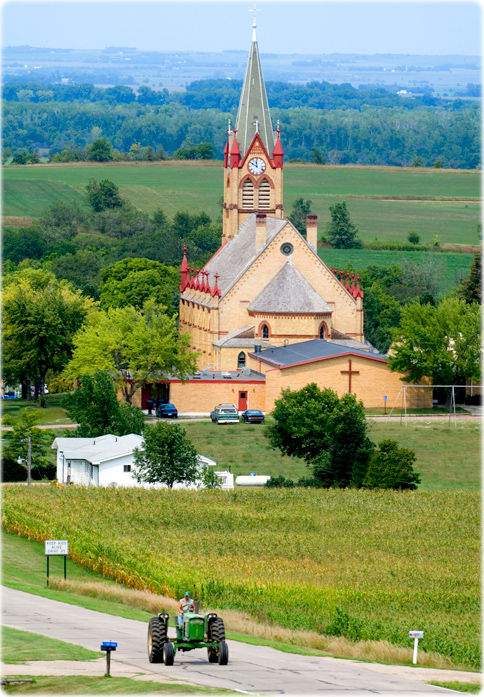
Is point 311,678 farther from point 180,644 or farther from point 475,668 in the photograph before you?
point 475,668

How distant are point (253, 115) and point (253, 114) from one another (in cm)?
9

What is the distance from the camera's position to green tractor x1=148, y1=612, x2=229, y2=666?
27672 mm

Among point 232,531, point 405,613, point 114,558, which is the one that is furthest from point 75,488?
point 405,613

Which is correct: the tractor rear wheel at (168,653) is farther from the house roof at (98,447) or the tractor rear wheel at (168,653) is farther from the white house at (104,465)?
the house roof at (98,447)

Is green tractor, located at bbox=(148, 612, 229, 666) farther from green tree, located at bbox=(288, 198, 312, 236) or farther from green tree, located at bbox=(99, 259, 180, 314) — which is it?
green tree, located at bbox=(288, 198, 312, 236)

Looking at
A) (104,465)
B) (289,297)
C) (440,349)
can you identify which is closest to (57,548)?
(104,465)

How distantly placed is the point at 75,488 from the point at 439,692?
114ft

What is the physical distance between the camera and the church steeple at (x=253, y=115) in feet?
348

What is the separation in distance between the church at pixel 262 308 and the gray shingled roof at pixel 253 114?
0.07 m

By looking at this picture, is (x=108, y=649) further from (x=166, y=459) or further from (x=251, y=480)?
(x=251, y=480)

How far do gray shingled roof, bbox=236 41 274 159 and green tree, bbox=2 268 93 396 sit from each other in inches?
876

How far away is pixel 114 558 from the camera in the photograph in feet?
140

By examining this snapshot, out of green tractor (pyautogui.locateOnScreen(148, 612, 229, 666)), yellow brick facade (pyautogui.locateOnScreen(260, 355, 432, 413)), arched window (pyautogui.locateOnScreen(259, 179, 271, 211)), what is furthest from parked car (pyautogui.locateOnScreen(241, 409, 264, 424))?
green tractor (pyautogui.locateOnScreen(148, 612, 229, 666))

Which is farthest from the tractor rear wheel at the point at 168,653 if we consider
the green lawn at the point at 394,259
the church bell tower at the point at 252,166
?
the green lawn at the point at 394,259
